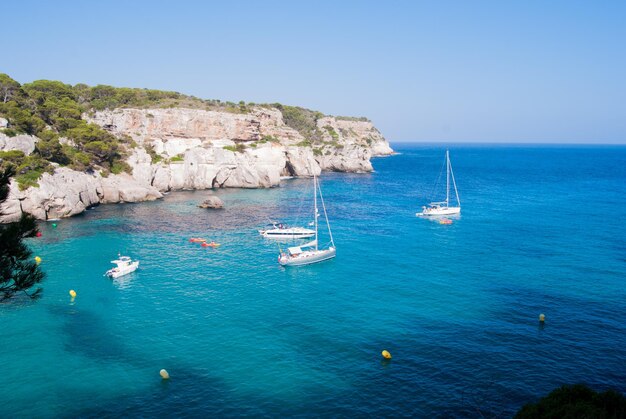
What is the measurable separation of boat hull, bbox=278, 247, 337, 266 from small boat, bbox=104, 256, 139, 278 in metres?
14.7

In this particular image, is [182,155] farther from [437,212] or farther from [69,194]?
[437,212]

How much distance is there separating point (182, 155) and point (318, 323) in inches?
2862

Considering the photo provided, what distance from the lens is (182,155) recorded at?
94750 millimetres

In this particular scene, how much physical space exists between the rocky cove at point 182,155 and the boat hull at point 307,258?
3635 cm

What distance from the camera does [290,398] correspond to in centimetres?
2258

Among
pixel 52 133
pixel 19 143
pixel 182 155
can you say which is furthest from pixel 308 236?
pixel 182 155

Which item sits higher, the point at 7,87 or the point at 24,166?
the point at 7,87

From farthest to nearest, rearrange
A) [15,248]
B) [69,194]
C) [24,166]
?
[69,194], [24,166], [15,248]

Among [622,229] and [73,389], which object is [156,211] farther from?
[622,229]

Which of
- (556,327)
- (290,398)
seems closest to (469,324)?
(556,327)

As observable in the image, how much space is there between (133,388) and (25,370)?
7.21 meters

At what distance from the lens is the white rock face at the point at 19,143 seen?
62.6m

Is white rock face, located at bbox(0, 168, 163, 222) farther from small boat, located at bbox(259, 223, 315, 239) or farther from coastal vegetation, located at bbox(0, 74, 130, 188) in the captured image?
small boat, located at bbox(259, 223, 315, 239)

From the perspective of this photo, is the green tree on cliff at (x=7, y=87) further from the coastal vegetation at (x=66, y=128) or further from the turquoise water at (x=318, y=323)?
the turquoise water at (x=318, y=323)
